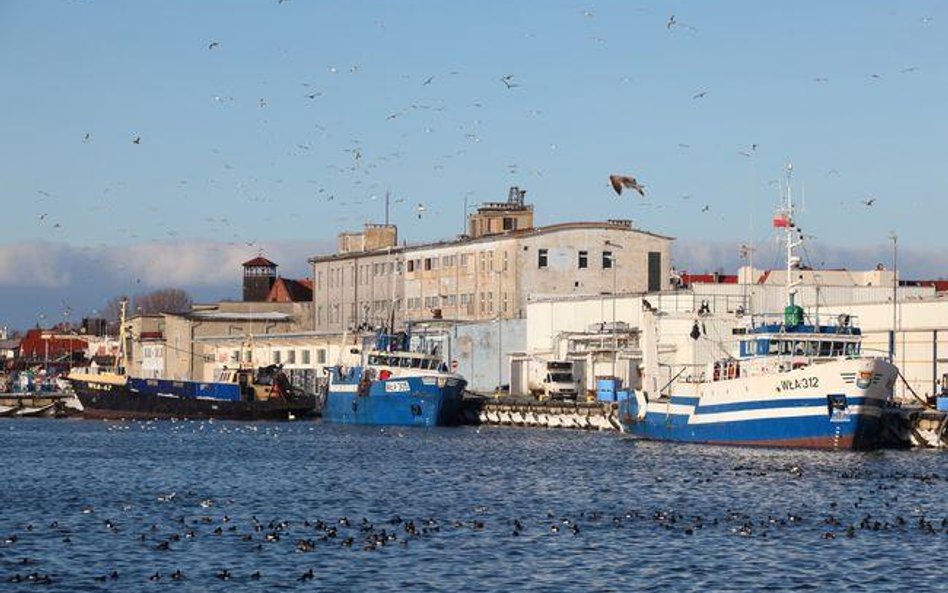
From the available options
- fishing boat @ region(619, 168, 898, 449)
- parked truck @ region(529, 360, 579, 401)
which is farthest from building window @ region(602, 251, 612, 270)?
fishing boat @ region(619, 168, 898, 449)

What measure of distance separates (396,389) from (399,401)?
37.0 inches

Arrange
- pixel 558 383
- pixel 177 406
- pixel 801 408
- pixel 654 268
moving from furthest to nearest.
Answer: pixel 654 268, pixel 177 406, pixel 558 383, pixel 801 408

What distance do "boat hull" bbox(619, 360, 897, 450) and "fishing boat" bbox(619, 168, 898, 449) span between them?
1.6 inches

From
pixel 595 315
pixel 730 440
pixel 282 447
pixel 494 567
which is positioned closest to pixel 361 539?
pixel 494 567

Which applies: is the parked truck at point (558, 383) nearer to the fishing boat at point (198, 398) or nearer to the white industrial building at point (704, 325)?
the white industrial building at point (704, 325)

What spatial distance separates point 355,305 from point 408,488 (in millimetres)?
104670

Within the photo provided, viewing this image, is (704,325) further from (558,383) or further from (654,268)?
(654,268)

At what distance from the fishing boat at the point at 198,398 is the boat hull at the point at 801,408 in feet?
182

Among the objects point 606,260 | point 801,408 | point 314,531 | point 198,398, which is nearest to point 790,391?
point 801,408

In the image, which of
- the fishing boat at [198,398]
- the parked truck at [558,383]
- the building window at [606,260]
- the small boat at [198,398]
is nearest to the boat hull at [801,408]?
the parked truck at [558,383]

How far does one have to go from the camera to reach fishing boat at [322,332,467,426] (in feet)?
385

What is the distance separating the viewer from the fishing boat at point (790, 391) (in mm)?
76188

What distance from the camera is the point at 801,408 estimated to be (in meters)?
77.8

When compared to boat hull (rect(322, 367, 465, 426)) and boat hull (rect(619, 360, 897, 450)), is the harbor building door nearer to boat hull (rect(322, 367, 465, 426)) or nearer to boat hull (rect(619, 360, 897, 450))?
boat hull (rect(322, 367, 465, 426))
